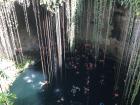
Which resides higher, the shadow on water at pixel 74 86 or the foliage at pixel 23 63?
the foliage at pixel 23 63

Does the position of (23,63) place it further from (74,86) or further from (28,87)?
(74,86)

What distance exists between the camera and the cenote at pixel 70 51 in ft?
19.2

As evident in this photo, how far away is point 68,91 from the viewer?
611cm

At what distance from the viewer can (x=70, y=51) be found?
733 cm

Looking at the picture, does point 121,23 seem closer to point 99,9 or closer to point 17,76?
point 99,9

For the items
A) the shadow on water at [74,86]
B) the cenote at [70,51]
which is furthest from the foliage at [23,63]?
the shadow on water at [74,86]

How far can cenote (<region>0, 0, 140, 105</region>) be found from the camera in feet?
19.2

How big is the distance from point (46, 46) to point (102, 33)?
170cm

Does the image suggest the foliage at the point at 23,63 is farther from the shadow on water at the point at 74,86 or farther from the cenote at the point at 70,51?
the shadow on water at the point at 74,86

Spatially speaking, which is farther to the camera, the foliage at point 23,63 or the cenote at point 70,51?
the foliage at point 23,63

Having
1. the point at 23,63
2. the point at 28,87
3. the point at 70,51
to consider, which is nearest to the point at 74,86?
the point at 28,87

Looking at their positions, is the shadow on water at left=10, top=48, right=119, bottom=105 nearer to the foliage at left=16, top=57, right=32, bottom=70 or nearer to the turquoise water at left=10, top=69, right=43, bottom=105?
the turquoise water at left=10, top=69, right=43, bottom=105

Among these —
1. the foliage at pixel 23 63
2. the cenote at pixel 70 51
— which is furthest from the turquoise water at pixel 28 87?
the foliage at pixel 23 63

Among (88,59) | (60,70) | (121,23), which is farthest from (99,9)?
(60,70)
